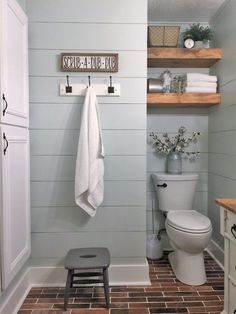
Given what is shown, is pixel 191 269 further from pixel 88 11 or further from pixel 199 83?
pixel 88 11

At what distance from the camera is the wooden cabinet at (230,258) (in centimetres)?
146

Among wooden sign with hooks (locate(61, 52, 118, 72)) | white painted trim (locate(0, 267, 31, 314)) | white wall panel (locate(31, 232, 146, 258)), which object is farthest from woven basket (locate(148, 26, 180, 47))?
white painted trim (locate(0, 267, 31, 314))

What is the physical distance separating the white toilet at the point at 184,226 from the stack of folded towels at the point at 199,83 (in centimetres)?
79

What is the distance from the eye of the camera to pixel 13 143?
170cm

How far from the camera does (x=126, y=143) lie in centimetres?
214

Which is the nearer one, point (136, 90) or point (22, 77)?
point (22, 77)

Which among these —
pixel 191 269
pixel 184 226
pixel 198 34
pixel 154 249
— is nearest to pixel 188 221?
pixel 184 226

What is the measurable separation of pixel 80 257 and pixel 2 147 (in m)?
0.94

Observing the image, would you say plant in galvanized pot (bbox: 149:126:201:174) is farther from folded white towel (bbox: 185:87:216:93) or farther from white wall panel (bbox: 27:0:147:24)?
white wall panel (bbox: 27:0:147:24)

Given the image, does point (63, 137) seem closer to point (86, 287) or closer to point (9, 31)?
point (9, 31)

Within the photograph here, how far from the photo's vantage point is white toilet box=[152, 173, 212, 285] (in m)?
2.06

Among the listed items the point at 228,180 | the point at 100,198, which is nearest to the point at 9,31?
the point at 100,198

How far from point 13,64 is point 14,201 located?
0.86 metres

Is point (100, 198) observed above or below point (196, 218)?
above
